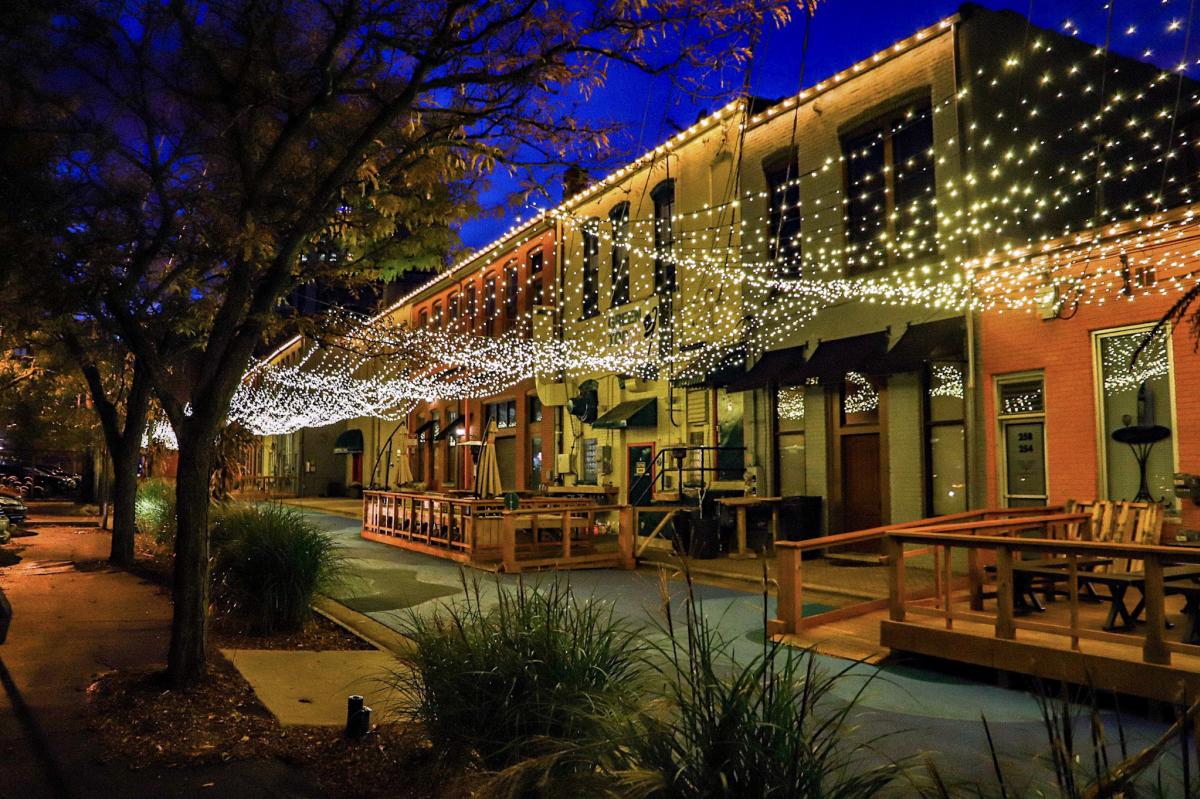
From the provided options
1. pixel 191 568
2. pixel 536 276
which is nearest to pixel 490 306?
pixel 536 276

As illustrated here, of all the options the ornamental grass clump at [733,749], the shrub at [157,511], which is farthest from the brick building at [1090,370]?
the shrub at [157,511]

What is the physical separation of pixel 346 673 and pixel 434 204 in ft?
17.4

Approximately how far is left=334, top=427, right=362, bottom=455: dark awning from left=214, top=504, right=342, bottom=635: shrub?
29.4 meters

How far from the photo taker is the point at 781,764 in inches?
118

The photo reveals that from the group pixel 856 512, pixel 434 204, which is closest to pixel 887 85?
pixel 856 512

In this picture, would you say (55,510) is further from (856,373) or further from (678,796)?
(678,796)

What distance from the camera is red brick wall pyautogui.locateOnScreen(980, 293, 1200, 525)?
10305 millimetres

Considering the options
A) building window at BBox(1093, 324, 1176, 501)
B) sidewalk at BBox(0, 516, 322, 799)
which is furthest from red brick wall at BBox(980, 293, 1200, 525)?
sidewalk at BBox(0, 516, 322, 799)

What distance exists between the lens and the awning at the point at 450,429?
95.2 feet

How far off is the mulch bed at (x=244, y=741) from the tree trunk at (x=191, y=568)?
173 millimetres

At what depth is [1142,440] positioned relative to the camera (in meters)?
10.6

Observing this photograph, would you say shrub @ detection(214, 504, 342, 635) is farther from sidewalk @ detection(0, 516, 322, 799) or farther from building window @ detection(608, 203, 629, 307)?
building window @ detection(608, 203, 629, 307)

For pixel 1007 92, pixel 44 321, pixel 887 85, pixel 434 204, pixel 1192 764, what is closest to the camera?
pixel 1192 764

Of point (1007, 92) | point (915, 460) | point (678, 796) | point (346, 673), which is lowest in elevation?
point (346, 673)
